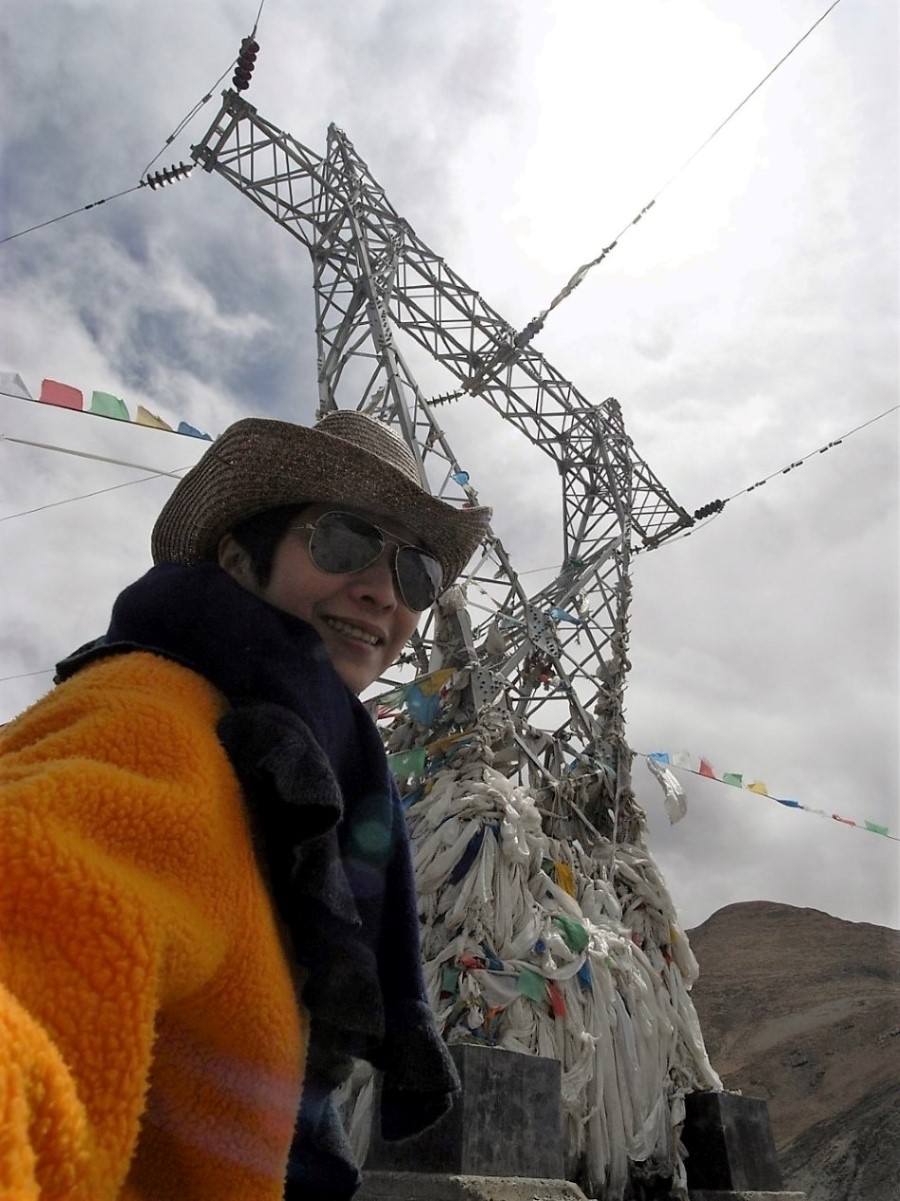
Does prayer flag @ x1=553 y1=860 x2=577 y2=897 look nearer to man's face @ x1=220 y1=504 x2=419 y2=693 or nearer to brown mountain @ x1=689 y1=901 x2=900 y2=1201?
man's face @ x1=220 y1=504 x2=419 y2=693

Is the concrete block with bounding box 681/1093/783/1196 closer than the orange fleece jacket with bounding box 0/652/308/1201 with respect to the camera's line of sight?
No

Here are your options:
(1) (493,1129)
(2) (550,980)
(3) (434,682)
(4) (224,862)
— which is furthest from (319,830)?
(3) (434,682)

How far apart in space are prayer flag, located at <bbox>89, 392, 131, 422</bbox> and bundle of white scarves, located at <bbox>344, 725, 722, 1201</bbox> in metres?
3.17

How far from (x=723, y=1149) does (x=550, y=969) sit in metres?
1.59

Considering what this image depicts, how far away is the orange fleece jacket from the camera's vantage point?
631 millimetres

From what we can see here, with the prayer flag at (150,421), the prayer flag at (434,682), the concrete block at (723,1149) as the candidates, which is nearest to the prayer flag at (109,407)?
the prayer flag at (150,421)

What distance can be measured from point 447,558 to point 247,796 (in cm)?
109

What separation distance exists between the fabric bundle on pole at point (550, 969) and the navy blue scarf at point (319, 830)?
289 cm

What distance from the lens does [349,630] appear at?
1580 mm

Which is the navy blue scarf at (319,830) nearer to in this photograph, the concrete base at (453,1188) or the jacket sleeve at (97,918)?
the jacket sleeve at (97,918)

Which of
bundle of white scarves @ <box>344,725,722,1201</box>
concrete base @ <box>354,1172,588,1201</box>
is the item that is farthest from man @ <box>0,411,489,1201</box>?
bundle of white scarves @ <box>344,725,722,1201</box>

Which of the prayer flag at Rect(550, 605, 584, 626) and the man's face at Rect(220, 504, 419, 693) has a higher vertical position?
the prayer flag at Rect(550, 605, 584, 626)

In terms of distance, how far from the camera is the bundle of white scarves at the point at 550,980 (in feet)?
13.5

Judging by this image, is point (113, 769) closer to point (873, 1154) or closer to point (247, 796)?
point (247, 796)
